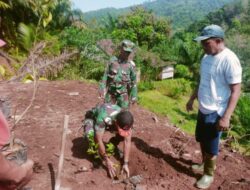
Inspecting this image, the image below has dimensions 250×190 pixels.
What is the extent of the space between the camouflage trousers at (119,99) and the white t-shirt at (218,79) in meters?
1.40

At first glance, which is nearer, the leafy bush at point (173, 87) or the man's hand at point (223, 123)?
the man's hand at point (223, 123)

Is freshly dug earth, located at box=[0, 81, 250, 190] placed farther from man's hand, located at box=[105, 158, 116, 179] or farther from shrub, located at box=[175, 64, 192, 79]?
shrub, located at box=[175, 64, 192, 79]

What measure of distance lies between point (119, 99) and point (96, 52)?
7311mm

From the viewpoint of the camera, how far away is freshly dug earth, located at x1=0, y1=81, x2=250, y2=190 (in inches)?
181

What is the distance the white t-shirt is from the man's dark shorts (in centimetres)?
6

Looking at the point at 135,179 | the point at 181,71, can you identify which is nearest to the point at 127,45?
the point at 135,179

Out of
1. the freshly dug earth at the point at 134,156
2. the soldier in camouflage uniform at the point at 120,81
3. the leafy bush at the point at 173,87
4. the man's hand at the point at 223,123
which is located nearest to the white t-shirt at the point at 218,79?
the man's hand at the point at 223,123

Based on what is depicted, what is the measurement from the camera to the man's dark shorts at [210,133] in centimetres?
442

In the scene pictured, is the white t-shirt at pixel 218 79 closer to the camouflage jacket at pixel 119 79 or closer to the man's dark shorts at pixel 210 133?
the man's dark shorts at pixel 210 133

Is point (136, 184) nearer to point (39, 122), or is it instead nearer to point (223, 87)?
point (223, 87)

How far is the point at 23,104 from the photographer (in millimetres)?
7324

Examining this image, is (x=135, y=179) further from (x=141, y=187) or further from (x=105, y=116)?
(x=105, y=116)

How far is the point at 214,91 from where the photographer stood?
4.38 meters

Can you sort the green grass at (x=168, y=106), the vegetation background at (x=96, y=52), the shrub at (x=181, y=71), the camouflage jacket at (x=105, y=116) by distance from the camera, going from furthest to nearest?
the shrub at (x=181, y=71), the green grass at (x=168, y=106), the vegetation background at (x=96, y=52), the camouflage jacket at (x=105, y=116)
